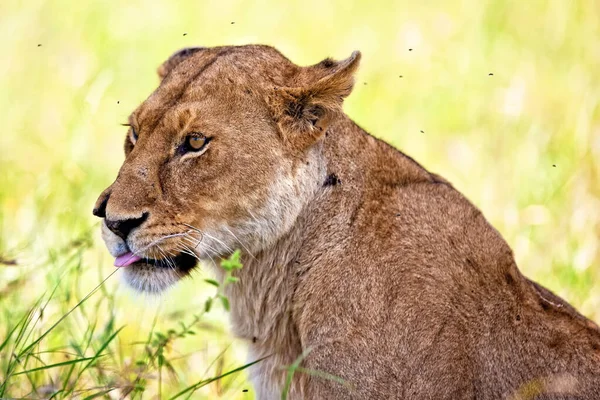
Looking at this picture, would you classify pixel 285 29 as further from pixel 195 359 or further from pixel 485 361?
pixel 485 361

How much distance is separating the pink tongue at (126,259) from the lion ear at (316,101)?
30.7 inches

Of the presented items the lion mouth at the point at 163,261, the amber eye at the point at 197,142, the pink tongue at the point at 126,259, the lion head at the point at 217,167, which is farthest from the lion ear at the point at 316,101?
the pink tongue at the point at 126,259

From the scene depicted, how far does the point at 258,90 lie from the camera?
4277 mm

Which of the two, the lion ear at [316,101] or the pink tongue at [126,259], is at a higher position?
the lion ear at [316,101]

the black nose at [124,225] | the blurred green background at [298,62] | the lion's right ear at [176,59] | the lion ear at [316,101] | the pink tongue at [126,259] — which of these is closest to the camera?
the black nose at [124,225]

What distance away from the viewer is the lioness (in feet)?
13.2

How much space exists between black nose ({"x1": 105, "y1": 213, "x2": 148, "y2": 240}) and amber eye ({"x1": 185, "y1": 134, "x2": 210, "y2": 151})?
336 millimetres

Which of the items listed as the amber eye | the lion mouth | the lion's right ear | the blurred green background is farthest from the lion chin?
the lion's right ear

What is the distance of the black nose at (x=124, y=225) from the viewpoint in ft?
13.0

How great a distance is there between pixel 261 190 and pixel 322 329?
59 centimetres

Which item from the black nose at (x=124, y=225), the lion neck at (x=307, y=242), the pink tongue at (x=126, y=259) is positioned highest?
the lion neck at (x=307, y=242)

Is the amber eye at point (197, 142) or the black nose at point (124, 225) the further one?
the amber eye at point (197, 142)

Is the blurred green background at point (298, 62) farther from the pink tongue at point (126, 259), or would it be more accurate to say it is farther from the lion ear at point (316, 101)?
→ the lion ear at point (316, 101)

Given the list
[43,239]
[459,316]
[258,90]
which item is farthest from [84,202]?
[459,316]
